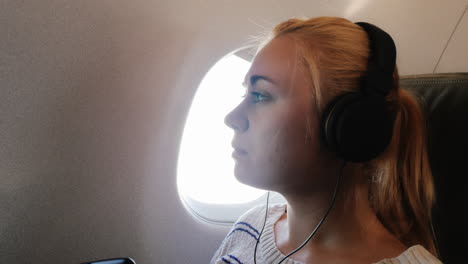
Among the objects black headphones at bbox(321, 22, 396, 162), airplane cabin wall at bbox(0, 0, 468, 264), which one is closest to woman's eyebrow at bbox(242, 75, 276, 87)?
black headphones at bbox(321, 22, 396, 162)

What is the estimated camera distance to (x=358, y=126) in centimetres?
67

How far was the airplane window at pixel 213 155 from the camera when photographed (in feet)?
4.93

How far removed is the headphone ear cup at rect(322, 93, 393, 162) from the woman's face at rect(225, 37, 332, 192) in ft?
0.27

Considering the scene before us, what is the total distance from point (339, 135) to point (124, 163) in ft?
2.67

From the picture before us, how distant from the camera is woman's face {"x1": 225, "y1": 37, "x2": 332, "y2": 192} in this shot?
0.77m

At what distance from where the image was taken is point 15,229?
38.9 inches

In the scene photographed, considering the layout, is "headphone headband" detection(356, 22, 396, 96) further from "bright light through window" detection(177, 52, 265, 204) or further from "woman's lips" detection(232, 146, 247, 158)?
"bright light through window" detection(177, 52, 265, 204)

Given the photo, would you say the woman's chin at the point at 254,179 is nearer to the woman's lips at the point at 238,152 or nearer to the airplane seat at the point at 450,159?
the woman's lips at the point at 238,152

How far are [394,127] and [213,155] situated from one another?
1.04m

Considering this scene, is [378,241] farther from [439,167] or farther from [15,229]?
[15,229]

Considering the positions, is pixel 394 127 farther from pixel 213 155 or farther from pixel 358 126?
pixel 213 155

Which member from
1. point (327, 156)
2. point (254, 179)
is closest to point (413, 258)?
point (327, 156)

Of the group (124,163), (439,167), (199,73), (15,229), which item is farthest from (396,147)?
(15,229)

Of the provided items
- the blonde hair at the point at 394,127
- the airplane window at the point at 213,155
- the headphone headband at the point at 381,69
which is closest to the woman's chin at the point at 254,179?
the blonde hair at the point at 394,127
